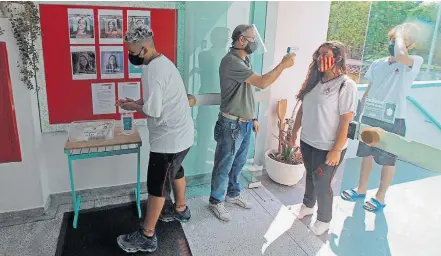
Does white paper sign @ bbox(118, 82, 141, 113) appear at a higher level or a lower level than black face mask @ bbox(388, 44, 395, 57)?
lower

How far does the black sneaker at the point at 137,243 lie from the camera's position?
230 centimetres

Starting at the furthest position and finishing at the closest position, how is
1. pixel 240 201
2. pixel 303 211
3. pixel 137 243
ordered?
1. pixel 240 201
2. pixel 303 211
3. pixel 137 243

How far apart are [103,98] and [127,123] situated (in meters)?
0.35

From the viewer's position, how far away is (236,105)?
2537 millimetres

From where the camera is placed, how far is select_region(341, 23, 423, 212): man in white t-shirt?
1551 mm

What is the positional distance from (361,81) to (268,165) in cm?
171

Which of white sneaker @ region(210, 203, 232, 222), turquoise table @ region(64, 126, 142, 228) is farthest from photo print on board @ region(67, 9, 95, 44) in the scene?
white sneaker @ region(210, 203, 232, 222)

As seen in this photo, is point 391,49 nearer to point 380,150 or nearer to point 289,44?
point 380,150

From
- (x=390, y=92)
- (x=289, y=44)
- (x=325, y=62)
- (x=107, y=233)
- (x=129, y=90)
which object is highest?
(x=289, y=44)

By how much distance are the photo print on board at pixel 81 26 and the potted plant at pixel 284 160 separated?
6.23ft

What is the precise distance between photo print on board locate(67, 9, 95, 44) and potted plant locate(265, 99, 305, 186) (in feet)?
6.23

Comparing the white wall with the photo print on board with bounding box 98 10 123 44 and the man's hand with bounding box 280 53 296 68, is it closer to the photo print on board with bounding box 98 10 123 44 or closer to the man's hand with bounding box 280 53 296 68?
the man's hand with bounding box 280 53 296 68

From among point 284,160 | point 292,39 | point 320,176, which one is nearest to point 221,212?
point 320,176

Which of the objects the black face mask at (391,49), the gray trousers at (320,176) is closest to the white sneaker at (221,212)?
the gray trousers at (320,176)
